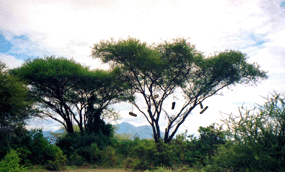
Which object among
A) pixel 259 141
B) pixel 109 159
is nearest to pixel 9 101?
pixel 109 159

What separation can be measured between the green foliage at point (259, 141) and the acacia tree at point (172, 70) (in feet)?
41.0

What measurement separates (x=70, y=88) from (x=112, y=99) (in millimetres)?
4235

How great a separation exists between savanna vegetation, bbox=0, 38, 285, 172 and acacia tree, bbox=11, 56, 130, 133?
0.25 feet

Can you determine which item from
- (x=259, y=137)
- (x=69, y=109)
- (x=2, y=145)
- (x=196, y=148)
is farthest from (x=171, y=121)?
(x=259, y=137)

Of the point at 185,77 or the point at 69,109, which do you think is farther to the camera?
the point at 69,109

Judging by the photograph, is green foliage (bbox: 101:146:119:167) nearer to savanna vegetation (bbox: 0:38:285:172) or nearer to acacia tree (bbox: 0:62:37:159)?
savanna vegetation (bbox: 0:38:285:172)

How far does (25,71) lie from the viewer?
18234mm

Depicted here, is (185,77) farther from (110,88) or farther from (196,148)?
(196,148)

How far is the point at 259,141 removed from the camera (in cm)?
423

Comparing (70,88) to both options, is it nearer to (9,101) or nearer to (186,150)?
(9,101)

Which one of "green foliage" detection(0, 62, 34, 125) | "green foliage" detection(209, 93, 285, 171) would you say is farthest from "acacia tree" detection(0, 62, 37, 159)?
"green foliage" detection(209, 93, 285, 171)

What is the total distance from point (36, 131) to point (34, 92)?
754 cm

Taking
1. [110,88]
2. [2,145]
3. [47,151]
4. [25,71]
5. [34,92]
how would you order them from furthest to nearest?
[110,88] < [34,92] < [25,71] < [47,151] < [2,145]

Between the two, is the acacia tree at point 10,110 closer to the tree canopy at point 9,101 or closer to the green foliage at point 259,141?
the tree canopy at point 9,101
